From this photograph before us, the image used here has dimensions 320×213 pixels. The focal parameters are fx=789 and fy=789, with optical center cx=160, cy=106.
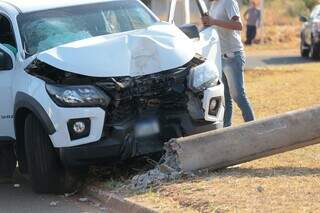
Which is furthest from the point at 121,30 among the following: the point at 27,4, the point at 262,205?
the point at 262,205

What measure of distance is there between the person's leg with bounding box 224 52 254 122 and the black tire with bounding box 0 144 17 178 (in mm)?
2609

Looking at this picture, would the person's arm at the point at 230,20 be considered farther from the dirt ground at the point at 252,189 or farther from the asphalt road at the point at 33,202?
the asphalt road at the point at 33,202

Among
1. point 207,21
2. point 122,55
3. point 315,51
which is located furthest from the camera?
point 315,51

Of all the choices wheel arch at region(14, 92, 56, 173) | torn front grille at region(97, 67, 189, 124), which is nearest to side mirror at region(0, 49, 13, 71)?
wheel arch at region(14, 92, 56, 173)

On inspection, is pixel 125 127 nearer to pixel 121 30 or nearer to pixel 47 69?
pixel 47 69

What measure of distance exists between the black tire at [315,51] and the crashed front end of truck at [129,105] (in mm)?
15810

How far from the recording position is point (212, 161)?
7391mm

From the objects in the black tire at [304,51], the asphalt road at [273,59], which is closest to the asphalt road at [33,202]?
the asphalt road at [273,59]

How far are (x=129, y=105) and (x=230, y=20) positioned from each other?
7.35 ft

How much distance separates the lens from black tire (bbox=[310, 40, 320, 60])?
22950mm

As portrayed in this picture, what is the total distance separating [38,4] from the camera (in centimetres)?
860

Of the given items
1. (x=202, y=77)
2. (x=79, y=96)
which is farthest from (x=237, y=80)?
(x=79, y=96)

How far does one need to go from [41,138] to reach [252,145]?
6.60ft

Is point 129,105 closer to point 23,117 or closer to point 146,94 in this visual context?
point 146,94
